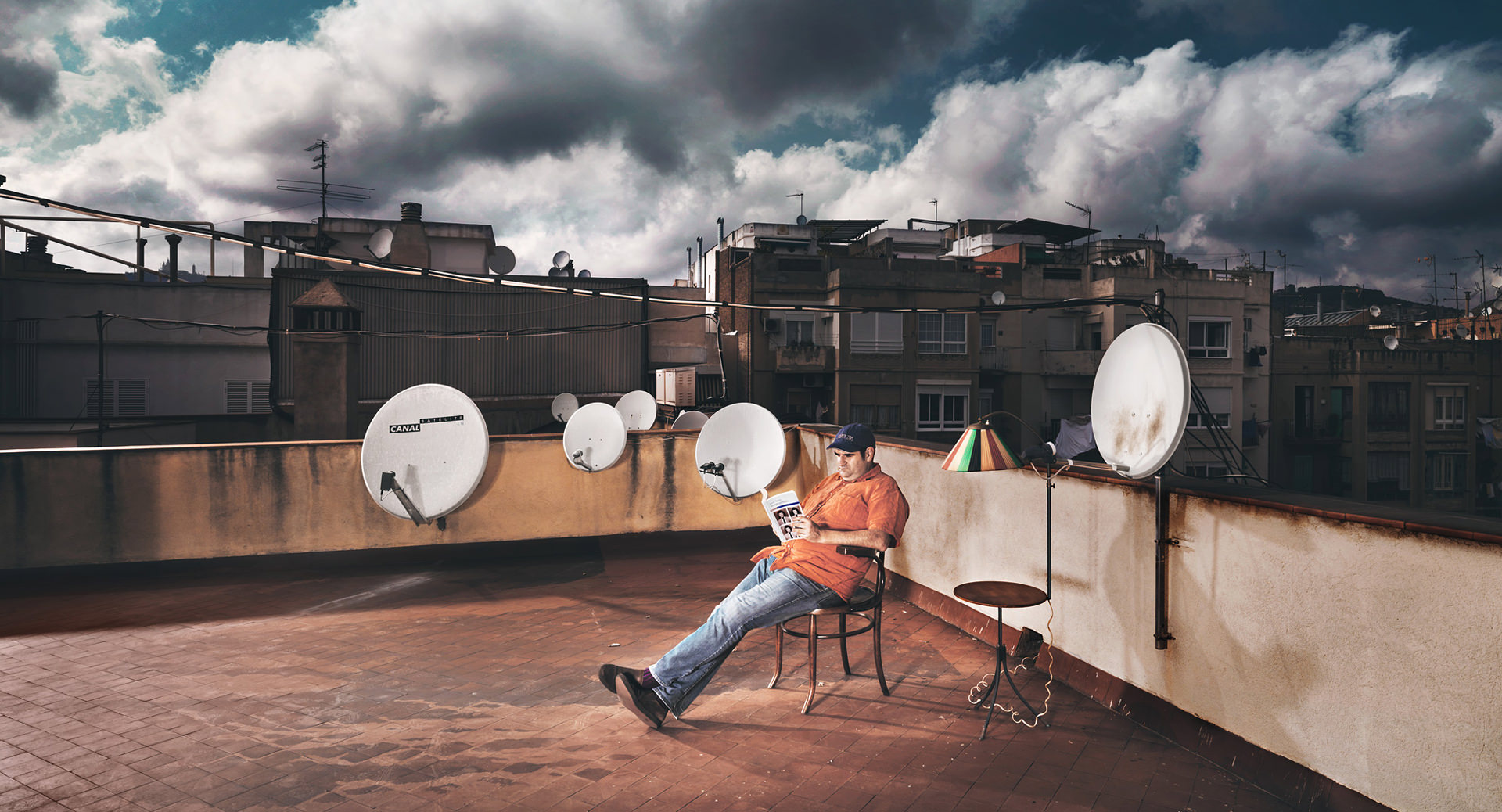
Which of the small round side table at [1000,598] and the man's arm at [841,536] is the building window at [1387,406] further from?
the man's arm at [841,536]

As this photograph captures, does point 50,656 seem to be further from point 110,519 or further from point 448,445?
point 448,445

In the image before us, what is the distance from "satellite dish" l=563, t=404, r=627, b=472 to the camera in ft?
26.4

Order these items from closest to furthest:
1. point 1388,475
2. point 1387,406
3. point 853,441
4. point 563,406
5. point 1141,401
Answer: point 1141,401 < point 853,441 < point 563,406 < point 1387,406 < point 1388,475

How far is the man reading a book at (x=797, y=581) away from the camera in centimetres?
407

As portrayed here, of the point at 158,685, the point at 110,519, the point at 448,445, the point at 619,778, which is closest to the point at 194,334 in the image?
the point at 110,519

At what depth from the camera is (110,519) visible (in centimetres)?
692

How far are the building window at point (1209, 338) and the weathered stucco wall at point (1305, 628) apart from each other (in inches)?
1280

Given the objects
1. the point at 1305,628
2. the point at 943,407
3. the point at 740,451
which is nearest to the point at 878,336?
the point at 943,407

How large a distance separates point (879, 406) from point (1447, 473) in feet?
93.1

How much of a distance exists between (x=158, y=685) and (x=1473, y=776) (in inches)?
254

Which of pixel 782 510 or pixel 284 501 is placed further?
pixel 284 501

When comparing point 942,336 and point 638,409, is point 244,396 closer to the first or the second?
point 638,409

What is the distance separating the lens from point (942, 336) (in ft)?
101

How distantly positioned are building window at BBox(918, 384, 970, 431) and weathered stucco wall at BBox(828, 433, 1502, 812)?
26.2 meters
